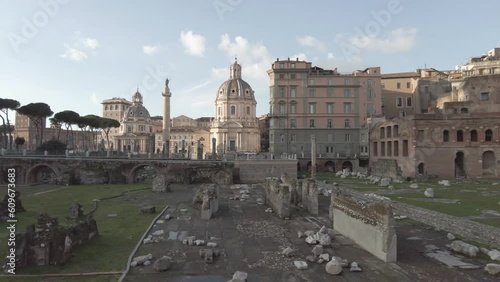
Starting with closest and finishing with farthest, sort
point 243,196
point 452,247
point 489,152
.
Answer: point 452,247, point 243,196, point 489,152

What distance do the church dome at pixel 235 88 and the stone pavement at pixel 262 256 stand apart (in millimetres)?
68401

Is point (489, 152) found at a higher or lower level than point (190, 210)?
higher

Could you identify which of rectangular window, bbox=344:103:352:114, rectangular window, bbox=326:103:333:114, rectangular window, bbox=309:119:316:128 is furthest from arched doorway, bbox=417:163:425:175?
rectangular window, bbox=309:119:316:128

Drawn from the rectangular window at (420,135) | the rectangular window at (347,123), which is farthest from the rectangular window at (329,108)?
the rectangular window at (420,135)

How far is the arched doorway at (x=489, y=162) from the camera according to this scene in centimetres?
4891

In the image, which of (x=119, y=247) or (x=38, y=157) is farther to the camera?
(x=38, y=157)

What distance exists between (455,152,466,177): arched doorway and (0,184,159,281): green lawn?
1702 inches

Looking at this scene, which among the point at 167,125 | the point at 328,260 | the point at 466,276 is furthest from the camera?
the point at 167,125

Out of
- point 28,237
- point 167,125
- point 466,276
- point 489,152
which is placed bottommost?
point 466,276

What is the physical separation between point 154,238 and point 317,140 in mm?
49494

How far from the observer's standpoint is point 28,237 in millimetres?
12695

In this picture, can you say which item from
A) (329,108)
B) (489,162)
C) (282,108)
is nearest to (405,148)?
(489,162)

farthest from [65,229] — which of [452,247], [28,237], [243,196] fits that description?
[243,196]

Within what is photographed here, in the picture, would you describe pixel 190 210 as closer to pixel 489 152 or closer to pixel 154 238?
pixel 154 238
